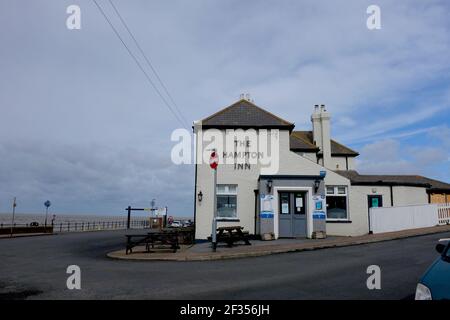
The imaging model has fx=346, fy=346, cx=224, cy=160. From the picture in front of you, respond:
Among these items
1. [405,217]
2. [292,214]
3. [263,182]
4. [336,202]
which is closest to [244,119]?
[263,182]

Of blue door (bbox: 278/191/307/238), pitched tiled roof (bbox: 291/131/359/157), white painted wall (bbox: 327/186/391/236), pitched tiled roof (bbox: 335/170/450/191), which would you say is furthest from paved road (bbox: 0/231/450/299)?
Answer: pitched tiled roof (bbox: 291/131/359/157)

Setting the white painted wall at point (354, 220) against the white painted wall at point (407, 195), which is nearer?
the white painted wall at point (354, 220)

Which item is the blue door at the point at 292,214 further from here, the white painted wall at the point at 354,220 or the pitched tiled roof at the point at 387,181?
the pitched tiled roof at the point at 387,181

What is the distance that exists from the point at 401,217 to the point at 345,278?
519 inches

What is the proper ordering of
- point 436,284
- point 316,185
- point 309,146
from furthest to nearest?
point 309,146 < point 316,185 < point 436,284

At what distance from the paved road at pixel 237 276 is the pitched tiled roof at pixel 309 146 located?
11842 mm

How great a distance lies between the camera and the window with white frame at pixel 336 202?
63.3ft

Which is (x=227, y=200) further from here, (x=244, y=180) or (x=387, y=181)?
(x=387, y=181)

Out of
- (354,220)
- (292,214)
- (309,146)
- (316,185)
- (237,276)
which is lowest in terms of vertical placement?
(237,276)

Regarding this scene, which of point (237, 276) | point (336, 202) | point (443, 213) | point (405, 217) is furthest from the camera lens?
point (443, 213)

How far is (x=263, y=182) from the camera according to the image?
59.1 ft

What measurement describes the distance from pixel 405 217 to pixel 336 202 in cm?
404

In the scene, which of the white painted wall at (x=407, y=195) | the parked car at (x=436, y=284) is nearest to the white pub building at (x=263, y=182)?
the white painted wall at (x=407, y=195)
